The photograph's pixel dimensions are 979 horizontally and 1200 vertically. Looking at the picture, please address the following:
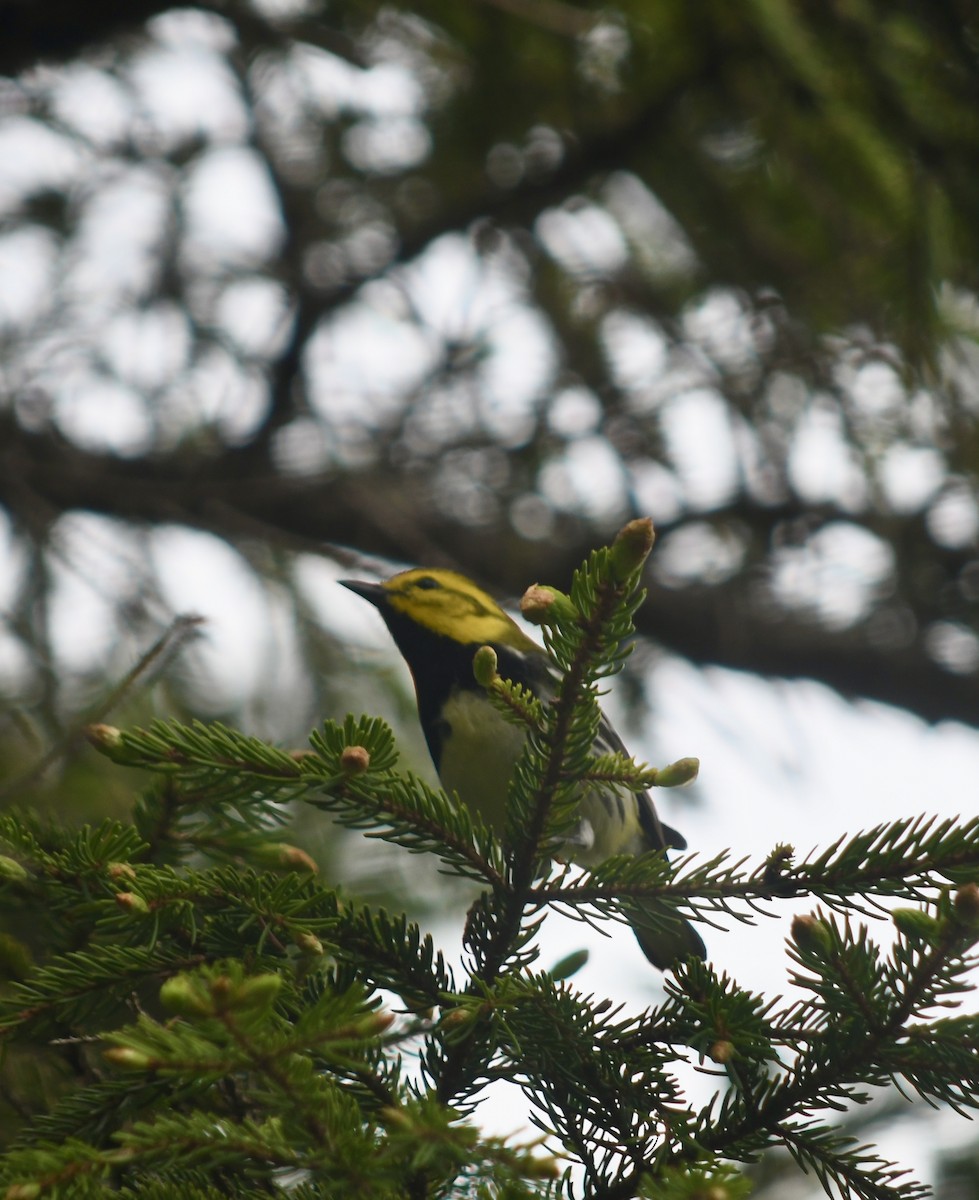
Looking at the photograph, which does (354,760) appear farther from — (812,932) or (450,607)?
(450,607)

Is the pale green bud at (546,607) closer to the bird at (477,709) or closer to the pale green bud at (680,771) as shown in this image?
the pale green bud at (680,771)

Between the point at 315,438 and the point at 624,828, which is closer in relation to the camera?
the point at 624,828

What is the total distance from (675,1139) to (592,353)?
12.1ft

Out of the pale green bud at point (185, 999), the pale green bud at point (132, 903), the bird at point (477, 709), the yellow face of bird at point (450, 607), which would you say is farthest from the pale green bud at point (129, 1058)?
the yellow face of bird at point (450, 607)

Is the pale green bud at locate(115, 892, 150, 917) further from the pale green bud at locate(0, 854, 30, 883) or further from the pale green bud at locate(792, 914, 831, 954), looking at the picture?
the pale green bud at locate(792, 914, 831, 954)

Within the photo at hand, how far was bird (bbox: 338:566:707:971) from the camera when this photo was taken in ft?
8.11

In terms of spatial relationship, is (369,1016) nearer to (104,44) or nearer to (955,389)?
(955,389)

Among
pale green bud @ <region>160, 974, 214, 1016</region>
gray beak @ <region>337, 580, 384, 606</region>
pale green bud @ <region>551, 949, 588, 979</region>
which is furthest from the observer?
gray beak @ <region>337, 580, 384, 606</region>

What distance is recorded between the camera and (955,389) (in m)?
3.68

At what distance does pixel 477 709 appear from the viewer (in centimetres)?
251

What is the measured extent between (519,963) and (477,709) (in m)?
1.08

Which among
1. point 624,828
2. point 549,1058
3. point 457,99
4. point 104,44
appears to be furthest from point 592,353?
point 549,1058

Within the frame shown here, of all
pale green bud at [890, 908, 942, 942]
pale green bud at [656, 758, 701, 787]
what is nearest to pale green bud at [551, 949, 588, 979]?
pale green bud at [656, 758, 701, 787]

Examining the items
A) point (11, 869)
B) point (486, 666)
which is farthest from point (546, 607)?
point (11, 869)
